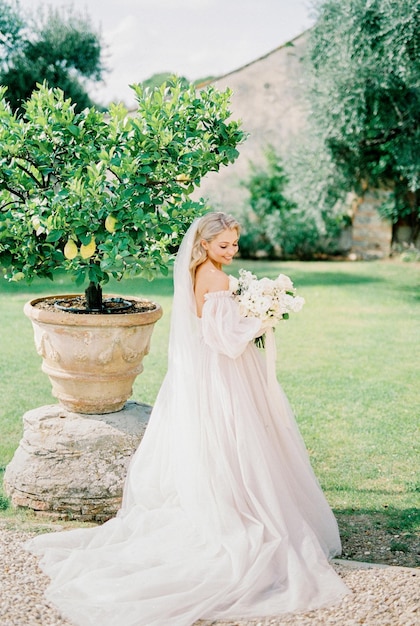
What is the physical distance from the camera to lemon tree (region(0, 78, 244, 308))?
4.27 m

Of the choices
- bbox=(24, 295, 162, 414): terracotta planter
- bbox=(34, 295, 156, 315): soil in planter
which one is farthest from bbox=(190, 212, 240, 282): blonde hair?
bbox=(34, 295, 156, 315): soil in planter

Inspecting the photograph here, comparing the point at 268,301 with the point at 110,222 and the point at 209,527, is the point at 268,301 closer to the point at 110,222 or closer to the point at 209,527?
the point at 110,222

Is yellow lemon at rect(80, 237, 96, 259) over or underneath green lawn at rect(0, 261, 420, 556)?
over

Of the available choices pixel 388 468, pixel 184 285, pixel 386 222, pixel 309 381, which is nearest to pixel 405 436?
pixel 388 468

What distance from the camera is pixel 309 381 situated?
7828 mm

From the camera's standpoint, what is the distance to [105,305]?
5.00 m

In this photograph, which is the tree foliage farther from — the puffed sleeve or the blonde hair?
the puffed sleeve

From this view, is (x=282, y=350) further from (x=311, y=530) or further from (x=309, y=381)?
(x=311, y=530)

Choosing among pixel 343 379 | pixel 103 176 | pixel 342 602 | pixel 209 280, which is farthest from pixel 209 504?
pixel 343 379

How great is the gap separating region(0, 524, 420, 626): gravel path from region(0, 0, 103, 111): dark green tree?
14.1 metres

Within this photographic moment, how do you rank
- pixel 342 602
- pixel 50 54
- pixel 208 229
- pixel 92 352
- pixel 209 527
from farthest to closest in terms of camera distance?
pixel 50 54
pixel 92 352
pixel 208 229
pixel 209 527
pixel 342 602

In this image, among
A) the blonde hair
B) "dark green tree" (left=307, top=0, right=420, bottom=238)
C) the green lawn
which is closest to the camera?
the blonde hair

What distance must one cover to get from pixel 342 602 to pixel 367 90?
12271 millimetres

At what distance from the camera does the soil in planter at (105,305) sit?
4.75 metres
